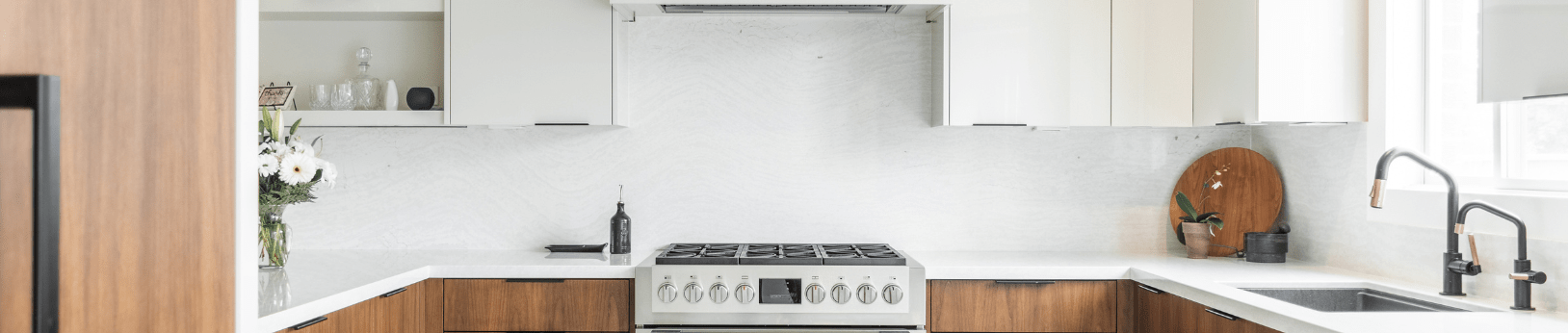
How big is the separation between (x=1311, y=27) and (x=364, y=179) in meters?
2.95

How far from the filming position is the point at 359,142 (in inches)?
110

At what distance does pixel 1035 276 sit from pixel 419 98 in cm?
191

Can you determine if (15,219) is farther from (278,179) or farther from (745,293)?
(745,293)

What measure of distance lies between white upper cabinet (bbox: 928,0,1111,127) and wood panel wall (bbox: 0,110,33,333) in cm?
209

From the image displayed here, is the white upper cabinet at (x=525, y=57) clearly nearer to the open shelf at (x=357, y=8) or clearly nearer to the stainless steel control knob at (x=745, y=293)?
the open shelf at (x=357, y=8)

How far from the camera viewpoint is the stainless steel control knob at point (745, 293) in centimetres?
227

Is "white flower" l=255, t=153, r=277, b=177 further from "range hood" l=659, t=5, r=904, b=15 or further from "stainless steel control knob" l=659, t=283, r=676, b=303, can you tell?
"range hood" l=659, t=5, r=904, b=15

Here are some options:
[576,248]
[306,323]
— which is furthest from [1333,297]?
[306,323]

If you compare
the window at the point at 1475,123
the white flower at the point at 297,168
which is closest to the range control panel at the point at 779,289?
the white flower at the point at 297,168

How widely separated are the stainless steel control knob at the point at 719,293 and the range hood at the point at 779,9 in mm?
831

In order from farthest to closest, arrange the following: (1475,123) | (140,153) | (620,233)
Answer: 1. (620,233)
2. (1475,123)
3. (140,153)

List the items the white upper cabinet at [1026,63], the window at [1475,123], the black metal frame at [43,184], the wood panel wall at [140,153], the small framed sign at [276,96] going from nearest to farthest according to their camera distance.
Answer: the black metal frame at [43,184] < the wood panel wall at [140,153] < the window at [1475,123] < the white upper cabinet at [1026,63] < the small framed sign at [276,96]

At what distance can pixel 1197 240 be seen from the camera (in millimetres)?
2629

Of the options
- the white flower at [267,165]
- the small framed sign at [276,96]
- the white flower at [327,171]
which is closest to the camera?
the white flower at [267,165]
